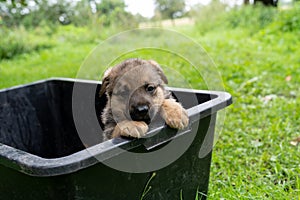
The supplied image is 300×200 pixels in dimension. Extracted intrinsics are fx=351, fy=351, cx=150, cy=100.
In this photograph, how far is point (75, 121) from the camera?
304cm

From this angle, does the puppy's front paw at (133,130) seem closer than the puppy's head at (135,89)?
Yes

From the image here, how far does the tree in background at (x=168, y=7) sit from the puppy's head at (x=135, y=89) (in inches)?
330

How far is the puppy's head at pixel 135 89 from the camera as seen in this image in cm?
202

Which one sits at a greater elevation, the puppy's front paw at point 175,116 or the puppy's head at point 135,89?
the puppy's head at point 135,89

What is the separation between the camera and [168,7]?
37.5ft

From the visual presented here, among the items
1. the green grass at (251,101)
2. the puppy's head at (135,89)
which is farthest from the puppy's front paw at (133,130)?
the green grass at (251,101)

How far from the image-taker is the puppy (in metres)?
1.91

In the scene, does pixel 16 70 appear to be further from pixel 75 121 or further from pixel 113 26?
pixel 75 121

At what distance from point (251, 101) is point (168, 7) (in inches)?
291

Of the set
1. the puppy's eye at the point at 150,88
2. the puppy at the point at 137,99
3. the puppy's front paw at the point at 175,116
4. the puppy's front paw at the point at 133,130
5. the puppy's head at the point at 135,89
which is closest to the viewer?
the puppy's front paw at the point at 133,130

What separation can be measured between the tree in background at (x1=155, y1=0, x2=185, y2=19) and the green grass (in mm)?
2222

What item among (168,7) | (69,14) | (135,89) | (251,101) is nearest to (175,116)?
(135,89)

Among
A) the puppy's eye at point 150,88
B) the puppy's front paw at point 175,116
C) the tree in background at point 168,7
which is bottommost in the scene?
the puppy's front paw at point 175,116

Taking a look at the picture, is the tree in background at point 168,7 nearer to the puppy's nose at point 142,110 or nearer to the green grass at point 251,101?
the green grass at point 251,101
